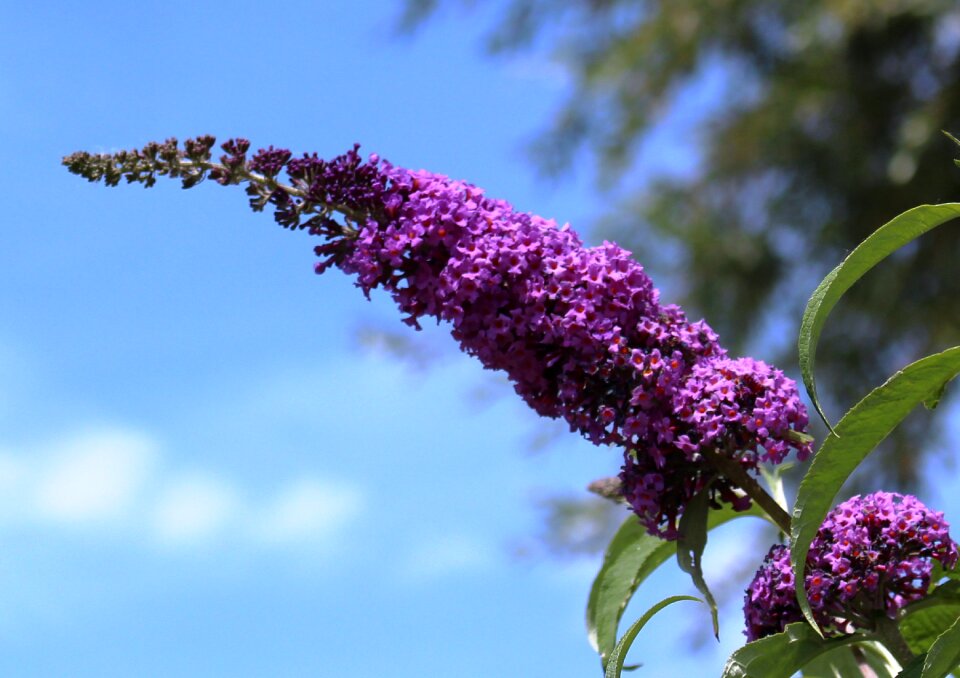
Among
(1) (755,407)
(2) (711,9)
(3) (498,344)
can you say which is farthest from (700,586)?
(2) (711,9)

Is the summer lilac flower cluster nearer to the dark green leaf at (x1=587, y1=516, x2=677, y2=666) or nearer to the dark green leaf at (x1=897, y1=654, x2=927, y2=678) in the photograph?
the dark green leaf at (x1=897, y1=654, x2=927, y2=678)

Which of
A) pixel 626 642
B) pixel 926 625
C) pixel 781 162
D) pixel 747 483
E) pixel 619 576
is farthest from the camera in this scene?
pixel 781 162

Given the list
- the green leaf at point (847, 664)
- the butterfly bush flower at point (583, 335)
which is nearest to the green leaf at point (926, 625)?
the green leaf at point (847, 664)

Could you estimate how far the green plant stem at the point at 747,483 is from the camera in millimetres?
1485

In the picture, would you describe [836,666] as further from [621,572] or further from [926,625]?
[621,572]

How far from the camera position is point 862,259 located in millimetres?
1284

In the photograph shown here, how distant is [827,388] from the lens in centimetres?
851

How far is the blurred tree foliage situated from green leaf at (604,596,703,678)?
6.61 metres

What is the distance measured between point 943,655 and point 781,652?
22 cm

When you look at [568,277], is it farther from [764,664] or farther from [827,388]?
[827,388]

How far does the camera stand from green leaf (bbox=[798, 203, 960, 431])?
125 centimetres

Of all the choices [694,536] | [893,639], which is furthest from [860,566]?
[694,536]

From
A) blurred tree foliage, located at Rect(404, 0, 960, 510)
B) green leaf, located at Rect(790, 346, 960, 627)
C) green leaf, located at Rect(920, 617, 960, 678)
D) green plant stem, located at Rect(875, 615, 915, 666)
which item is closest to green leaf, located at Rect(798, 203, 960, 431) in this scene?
green leaf, located at Rect(790, 346, 960, 627)

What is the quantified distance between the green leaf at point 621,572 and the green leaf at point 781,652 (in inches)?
11.8
